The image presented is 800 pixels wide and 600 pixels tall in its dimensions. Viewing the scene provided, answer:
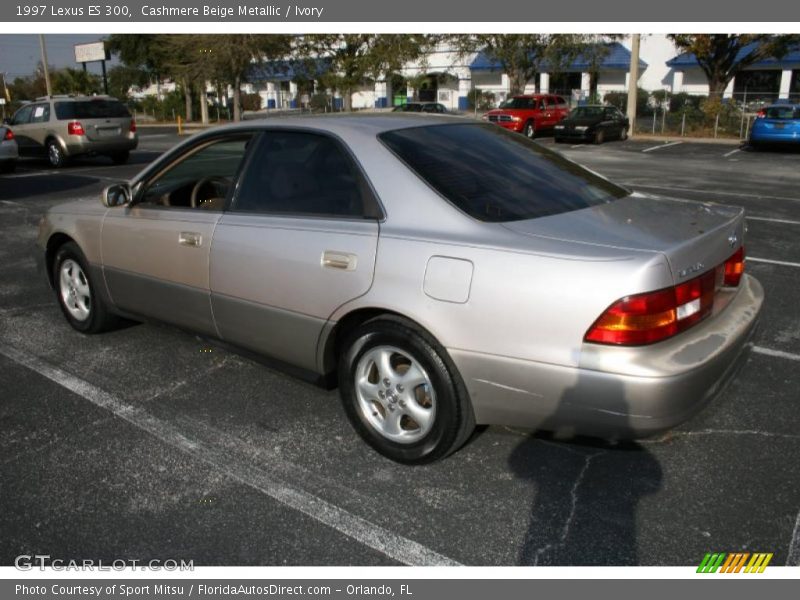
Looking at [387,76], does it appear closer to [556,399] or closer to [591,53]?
[591,53]

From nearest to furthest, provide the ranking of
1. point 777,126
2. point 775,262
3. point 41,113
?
point 775,262
point 41,113
point 777,126

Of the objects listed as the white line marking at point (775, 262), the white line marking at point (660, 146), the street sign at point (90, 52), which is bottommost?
the white line marking at point (660, 146)

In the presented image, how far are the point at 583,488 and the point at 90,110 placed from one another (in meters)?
17.3

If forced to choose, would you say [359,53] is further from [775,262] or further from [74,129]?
[775,262]

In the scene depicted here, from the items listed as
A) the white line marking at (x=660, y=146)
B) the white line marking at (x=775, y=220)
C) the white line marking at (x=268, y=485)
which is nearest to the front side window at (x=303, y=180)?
the white line marking at (x=268, y=485)

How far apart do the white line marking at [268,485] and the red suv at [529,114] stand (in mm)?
23488

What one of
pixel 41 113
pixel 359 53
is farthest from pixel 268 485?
pixel 359 53

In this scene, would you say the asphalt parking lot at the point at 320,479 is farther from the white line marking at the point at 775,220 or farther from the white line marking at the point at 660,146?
the white line marking at the point at 660,146

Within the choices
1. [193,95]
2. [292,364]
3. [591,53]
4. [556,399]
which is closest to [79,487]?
[292,364]

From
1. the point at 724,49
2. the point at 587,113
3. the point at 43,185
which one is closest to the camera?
the point at 43,185

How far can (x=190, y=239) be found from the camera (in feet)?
13.2

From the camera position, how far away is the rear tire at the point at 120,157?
18.0m

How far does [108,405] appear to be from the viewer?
4.03 m
